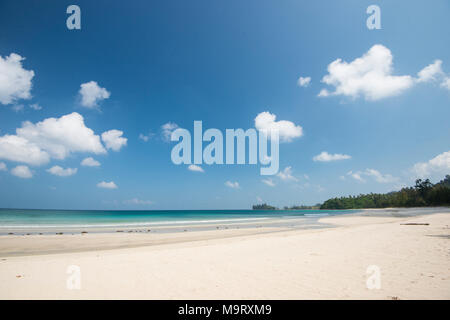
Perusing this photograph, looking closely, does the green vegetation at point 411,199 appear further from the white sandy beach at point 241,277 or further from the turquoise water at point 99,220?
the white sandy beach at point 241,277

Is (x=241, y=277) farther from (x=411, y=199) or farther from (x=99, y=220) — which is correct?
(x=411, y=199)

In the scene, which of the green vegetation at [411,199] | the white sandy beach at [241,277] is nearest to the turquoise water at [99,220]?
the white sandy beach at [241,277]

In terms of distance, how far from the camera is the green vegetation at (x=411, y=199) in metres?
106

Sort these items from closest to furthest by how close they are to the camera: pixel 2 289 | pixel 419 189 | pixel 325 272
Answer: pixel 2 289 < pixel 325 272 < pixel 419 189

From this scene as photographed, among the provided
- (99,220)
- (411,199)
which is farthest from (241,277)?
(411,199)

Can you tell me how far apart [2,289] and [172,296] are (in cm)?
440

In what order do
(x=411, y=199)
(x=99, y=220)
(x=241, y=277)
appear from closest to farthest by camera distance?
(x=241, y=277), (x=99, y=220), (x=411, y=199)

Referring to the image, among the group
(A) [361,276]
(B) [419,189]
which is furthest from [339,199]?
(A) [361,276]

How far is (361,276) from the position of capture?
18.4ft

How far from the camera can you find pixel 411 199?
399 ft

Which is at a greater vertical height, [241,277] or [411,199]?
[241,277]
